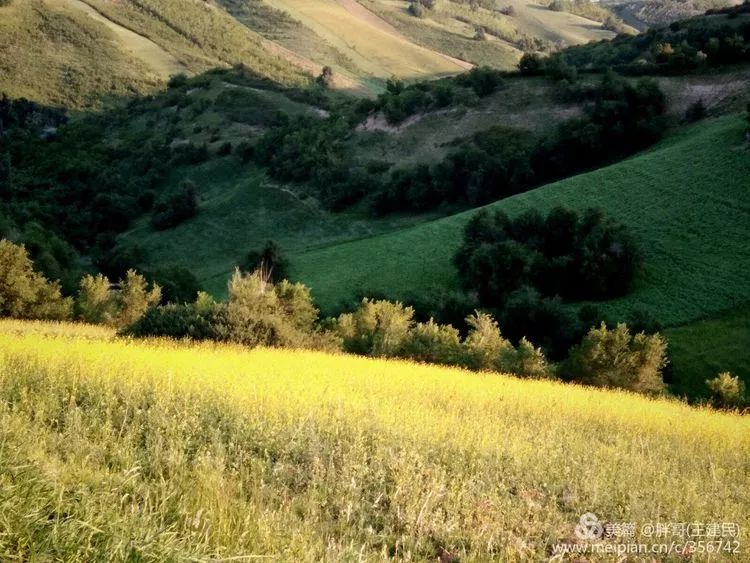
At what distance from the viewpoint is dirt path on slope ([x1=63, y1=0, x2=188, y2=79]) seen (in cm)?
16638

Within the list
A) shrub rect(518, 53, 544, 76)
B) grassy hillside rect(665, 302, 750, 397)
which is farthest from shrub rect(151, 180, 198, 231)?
grassy hillside rect(665, 302, 750, 397)

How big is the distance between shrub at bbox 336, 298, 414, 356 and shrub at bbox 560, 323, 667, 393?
8.57 m

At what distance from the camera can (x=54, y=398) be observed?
9453 millimetres

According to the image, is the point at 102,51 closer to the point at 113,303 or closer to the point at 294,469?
the point at 113,303

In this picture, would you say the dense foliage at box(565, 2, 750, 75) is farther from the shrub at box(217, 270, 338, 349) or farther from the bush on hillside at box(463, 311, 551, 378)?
the shrub at box(217, 270, 338, 349)

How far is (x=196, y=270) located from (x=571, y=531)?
7348cm

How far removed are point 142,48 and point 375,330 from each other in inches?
6521

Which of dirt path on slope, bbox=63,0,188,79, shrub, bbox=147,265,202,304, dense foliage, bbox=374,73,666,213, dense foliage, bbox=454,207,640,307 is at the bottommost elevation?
shrub, bbox=147,265,202,304

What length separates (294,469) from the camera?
825 cm

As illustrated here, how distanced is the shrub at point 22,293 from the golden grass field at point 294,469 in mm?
25666

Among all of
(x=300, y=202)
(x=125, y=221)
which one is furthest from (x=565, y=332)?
(x=125, y=221)

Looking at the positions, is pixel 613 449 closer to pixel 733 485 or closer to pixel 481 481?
pixel 733 485

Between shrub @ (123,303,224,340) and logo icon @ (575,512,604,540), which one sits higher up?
logo icon @ (575,512,604,540)

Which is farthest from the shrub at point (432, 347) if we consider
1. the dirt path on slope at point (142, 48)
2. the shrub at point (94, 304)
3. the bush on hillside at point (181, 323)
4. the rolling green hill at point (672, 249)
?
the dirt path on slope at point (142, 48)
